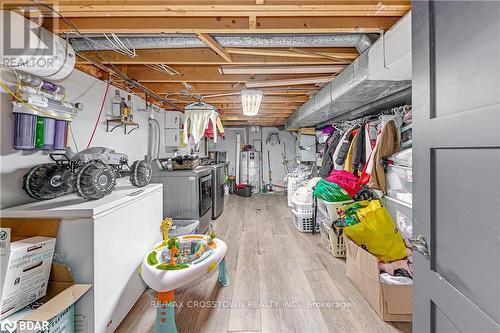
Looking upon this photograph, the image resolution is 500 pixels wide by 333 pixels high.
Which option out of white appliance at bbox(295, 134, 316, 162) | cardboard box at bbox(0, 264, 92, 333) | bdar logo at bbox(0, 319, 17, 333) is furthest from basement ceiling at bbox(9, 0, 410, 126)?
white appliance at bbox(295, 134, 316, 162)

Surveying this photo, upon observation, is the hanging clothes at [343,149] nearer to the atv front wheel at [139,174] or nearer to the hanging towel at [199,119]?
the hanging towel at [199,119]

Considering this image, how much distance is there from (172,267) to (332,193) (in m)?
2.00

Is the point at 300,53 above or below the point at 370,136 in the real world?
above

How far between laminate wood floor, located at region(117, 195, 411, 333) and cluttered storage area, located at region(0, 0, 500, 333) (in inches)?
0.6

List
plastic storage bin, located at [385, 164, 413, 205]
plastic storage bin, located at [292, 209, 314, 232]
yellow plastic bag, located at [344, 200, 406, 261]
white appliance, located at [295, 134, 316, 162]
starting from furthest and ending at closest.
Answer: white appliance, located at [295, 134, 316, 162] < plastic storage bin, located at [292, 209, 314, 232] < plastic storage bin, located at [385, 164, 413, 205] < yellow plastic bag, located at [344, 200, 406, 261]

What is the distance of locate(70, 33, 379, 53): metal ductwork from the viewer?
1.66 m

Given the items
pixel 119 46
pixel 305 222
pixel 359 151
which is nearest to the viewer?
pixel 119 46

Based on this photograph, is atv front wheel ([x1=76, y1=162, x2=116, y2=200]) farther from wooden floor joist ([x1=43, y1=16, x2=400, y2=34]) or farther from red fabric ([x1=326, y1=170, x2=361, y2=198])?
red fabric ([x1=326, y1=170, x2=361, y2=198])

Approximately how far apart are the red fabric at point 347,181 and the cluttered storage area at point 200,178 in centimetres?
2

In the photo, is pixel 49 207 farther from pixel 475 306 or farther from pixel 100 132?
pixel 475 306

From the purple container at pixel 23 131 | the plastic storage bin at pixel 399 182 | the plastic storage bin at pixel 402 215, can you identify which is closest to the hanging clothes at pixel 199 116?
the purple container at pixel 23 131

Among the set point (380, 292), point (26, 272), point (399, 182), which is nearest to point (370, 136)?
point (399, 182)

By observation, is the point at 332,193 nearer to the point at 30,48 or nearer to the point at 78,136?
the point at 78,136

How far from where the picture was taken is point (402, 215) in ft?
7.05
